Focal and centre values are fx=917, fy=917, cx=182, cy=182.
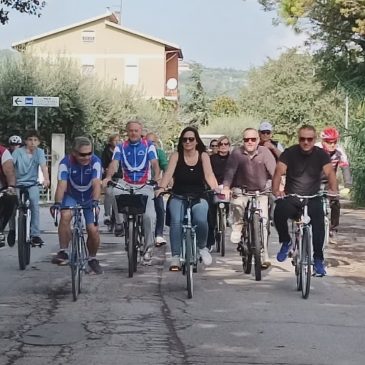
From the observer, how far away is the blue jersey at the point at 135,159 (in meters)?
12.4

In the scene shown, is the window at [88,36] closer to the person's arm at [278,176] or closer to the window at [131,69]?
the window at [131,69]

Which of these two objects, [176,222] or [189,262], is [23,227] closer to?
[176,222]

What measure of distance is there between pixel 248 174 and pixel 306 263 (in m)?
2.19

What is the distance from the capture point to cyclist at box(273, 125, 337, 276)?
34.3 ft

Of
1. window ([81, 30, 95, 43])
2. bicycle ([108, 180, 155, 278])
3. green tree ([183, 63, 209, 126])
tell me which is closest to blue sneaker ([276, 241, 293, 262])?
bicycle ([108, 180, 155, 278])

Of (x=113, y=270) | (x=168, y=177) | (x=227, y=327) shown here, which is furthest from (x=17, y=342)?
(x=113, y=270)

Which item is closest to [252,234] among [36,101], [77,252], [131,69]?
[77,252]

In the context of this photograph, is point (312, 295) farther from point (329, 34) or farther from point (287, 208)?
point (329, 34)

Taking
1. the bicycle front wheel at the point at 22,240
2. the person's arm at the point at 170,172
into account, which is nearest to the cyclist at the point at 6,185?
the bicycle front wheel at the point at 22,240

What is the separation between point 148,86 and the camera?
68250 mm

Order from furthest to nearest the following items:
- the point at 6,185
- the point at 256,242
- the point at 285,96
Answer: the point at 285,96 < the point at 6,185 < the point at 256,242

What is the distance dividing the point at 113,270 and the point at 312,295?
306cm

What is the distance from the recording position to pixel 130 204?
11.7 m

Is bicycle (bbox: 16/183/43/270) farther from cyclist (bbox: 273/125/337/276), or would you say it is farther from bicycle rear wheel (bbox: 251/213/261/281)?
cyclist (bbox: 273/125/337/276)
